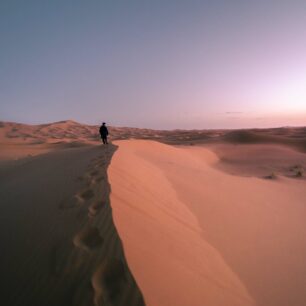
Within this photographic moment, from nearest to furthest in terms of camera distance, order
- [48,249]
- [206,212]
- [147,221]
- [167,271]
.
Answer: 1. [167,271]
2. [48,249]
3. [147,221]
4. [206,212]

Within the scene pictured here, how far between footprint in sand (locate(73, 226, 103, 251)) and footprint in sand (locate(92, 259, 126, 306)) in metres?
0.33

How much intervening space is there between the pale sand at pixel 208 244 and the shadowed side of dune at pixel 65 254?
0.53 ft

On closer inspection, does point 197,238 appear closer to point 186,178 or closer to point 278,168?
point 186,178

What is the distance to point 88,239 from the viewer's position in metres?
2.87

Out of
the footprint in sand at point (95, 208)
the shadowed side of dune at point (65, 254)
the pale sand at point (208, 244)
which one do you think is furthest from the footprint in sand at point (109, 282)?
the footprint in sand at point (95, 208)

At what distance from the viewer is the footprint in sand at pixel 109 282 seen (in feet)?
7.02

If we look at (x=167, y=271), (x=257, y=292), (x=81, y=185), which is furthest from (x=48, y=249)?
(x=257, y=292)

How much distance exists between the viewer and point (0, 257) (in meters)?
2.84

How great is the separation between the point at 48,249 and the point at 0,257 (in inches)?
21.5

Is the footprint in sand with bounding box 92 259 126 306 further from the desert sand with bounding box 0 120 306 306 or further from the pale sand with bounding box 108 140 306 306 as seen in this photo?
the pale sand with bounding box 108 140 306 306

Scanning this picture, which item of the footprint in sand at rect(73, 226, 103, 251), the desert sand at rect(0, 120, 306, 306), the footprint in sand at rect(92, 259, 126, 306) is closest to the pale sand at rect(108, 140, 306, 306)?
the desert sand at rect(0, 120, 306, 306)

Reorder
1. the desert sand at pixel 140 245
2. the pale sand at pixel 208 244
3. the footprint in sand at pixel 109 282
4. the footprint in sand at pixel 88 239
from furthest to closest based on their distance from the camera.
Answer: the footprint in sand at pixel 88 239 < the pale sand at pixel 208 244 < the desert sand at pixel 140 245 < the footprint in sand at pixel 109 282

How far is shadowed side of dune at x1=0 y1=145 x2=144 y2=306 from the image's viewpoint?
2209mm

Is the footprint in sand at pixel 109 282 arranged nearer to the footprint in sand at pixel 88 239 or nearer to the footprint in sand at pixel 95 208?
the footprint in sand at pixel 88 239
